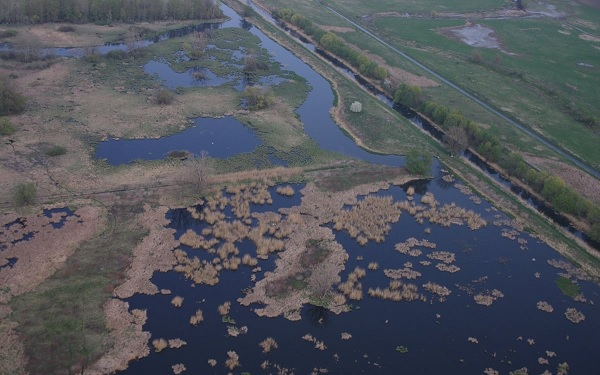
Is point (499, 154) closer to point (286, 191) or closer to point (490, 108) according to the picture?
point (490, 108)

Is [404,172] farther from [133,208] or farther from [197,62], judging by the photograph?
[197,62]

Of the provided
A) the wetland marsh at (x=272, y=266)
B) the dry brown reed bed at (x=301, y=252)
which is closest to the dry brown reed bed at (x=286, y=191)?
the wetland marsh at (x=272, y=266)

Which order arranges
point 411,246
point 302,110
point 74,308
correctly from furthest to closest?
point 302,110 < point 411,246 < point 74,308

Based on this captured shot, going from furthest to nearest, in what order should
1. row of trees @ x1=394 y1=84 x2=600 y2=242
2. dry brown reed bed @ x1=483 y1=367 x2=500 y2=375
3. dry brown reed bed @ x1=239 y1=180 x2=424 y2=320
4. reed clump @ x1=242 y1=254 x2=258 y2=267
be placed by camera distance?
1. row of trees @ x1=394 y1=84 x2=600 y2=242
2. reed clump @ x1=242 y1=254 x2=258 y2=267
3. dry brown reed bed @ x1=239 y1=180 x2=424 y2=320
4. dry brown reed bed @ x1=483 y1=367 x2=500 y2=375

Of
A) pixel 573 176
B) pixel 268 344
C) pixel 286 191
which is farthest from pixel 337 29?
pixel 268 344

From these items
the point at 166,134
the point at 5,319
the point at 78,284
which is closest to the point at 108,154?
the point at 166,134

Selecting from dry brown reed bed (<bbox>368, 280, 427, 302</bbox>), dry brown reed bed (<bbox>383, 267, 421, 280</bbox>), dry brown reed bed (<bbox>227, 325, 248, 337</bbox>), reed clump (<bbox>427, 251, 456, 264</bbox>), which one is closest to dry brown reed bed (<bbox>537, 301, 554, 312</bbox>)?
reed clump (<bbox>427, 251, 456, 264</bbox>)

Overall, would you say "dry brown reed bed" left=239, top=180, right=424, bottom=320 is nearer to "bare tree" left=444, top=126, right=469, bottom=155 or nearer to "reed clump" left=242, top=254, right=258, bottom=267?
"reed clump" left=242, top=254, right=258, bottom=267
